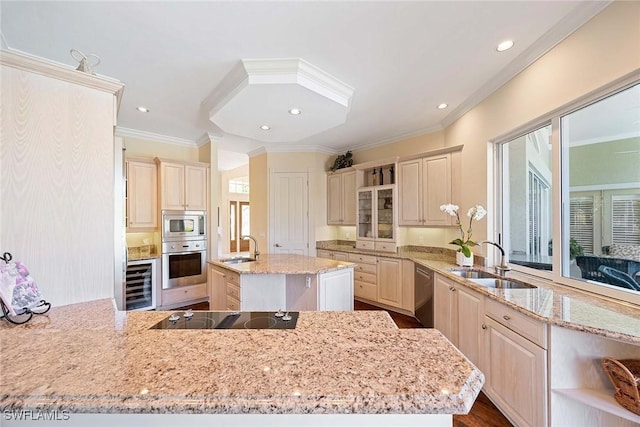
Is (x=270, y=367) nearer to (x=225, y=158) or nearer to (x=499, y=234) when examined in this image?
(x=499, y=234)

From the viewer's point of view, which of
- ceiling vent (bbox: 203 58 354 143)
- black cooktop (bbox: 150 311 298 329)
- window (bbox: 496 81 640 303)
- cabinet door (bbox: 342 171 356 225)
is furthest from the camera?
cabinet door (bbox: 342 171 356 225)

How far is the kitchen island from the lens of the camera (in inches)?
103

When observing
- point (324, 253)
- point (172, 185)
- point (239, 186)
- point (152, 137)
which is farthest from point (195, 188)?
point (239, 186)

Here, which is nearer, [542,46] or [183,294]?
[542,46]

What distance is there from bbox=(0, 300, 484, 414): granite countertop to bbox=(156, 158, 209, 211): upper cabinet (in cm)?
315

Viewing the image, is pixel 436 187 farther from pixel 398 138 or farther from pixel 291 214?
pixel 291 214

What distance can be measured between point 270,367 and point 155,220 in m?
4.04

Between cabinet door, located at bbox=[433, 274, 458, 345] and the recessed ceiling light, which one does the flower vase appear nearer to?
cabinet door, located at bbox=[433, 274, 458, 345]

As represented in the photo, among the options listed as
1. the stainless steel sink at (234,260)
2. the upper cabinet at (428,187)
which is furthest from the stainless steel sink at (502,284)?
the stainless steel sink at (234,260)

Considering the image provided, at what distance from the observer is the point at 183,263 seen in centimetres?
411

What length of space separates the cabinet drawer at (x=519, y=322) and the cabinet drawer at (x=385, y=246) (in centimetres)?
210

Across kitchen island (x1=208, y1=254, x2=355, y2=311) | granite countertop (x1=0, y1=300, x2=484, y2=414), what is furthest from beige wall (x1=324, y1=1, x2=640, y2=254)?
granite countertop (x1=0, y1=300, x2=484, y2=414)

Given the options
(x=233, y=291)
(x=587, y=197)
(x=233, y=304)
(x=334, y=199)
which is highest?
(x=334, y=199)

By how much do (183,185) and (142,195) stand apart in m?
0.57
